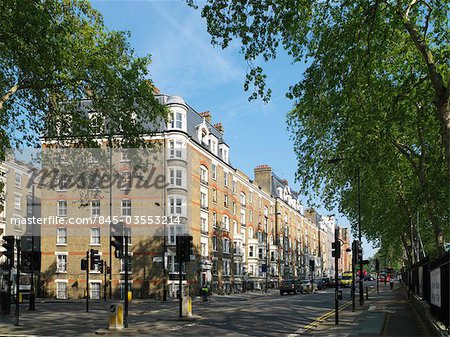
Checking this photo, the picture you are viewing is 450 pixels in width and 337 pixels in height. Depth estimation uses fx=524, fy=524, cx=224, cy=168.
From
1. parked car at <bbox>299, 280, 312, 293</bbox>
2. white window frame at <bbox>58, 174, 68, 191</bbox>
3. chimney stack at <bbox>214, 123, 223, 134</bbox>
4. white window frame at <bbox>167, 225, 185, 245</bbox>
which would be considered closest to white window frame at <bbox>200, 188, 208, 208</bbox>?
white window frame at <bbox>167, 225, 185, 245</bbox>

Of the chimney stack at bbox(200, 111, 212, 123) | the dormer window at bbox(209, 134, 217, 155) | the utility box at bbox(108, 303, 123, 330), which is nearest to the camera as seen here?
the utility box at bbox(108, 303, 123, 330)

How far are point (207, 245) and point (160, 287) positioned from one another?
9.00m

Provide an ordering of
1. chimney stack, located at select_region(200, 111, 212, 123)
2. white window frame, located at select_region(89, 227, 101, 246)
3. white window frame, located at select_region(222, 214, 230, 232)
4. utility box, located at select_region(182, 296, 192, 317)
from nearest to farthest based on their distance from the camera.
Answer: utility box, located at select_region(182, 296, 192, 317), white window frame, located at select_region(89, 227, 101, 246), white window frame, located at select_region(222, 214, 230, 232), chimney stack, located at select_region(200, 111, 212, 123)

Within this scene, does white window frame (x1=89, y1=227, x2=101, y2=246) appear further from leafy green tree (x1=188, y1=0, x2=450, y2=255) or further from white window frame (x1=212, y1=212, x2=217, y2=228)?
leafy green tree (x1=188, y1=0, x2=450, y2=255)

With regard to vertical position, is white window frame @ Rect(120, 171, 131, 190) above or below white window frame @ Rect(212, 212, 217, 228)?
above

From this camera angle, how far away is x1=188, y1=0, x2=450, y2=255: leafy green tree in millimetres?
13641

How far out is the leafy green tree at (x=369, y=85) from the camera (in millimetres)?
13641

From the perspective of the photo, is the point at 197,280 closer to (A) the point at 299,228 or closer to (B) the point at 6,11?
(B) the point at 6,11

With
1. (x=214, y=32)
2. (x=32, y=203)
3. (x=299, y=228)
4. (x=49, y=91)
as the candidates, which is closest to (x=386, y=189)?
(x=49, y=91)

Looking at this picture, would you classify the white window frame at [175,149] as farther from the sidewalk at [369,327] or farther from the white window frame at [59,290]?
the sidewalk at [369,327]

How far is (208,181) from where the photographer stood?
5666cm

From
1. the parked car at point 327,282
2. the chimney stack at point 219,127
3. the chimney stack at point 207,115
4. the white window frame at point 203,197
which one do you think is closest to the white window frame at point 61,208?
the white window frame at point 203,197

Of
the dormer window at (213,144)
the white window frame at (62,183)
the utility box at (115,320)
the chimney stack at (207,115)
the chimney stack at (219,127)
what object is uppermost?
the chimney stack at (207,115)

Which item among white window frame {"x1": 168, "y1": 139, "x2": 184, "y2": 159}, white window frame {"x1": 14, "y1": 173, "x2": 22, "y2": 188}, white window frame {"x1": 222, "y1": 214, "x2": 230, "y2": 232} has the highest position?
white window frame {"x1": 168, "y1": 139, "x2": 184, "y2": 159}
